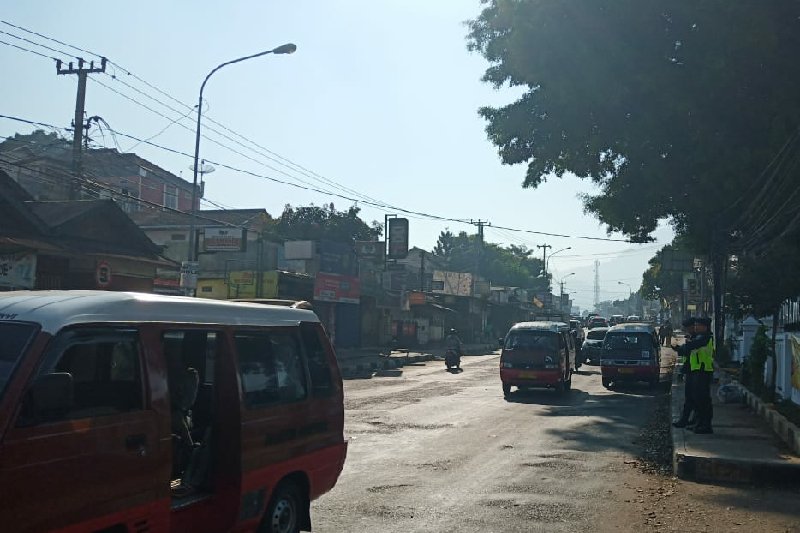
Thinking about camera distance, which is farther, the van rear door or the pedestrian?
the pedestrian

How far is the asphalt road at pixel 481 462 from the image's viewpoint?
7.95 meters

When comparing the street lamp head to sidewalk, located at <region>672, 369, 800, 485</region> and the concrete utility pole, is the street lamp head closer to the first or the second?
the concrete utility pole

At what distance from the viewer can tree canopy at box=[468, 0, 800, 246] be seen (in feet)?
75.0

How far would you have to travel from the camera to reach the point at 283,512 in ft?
21.1

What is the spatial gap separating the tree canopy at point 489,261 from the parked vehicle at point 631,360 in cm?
7686

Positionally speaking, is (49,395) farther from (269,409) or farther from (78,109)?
(78,109)

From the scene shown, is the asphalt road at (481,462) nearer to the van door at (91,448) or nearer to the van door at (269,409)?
the van door at (269,409)

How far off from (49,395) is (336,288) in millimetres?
37103

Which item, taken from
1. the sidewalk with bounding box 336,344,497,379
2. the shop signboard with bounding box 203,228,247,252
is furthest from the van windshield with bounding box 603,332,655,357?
the shop signboard with bounding box 203,228,247,252

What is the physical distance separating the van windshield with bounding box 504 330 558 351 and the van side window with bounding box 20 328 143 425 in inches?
708

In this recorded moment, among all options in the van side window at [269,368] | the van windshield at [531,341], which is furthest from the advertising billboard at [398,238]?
the van side window at [269,368]

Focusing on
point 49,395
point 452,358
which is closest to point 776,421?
point 49,395

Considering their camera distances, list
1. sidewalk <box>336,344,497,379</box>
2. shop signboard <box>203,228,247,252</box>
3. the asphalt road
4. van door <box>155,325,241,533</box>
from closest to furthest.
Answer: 1. van door <box>155,325,241,533</box>
2. the asphalt road
3. sidewalk <box>336,344,497,379</box>
4. shop signboard <box>203,228,247,252</box>

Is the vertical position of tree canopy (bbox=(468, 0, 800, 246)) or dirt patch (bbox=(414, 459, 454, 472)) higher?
tree canopy (bbox=(468, 0, 800, 246))
